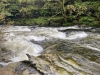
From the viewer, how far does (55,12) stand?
57.6 feet

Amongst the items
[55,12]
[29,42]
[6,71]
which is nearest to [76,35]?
[29,42]

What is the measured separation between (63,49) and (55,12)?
8284mm

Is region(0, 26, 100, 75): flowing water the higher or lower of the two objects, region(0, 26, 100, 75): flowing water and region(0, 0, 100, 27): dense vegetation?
the lower

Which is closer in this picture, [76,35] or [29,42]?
[29,42]

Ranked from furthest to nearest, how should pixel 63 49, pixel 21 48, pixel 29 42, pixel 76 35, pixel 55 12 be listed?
pixel 55 12
pixel 76 35
pixel 29 42
pixel 21 48
pixel 63 49

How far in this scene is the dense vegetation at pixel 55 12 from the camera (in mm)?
15573

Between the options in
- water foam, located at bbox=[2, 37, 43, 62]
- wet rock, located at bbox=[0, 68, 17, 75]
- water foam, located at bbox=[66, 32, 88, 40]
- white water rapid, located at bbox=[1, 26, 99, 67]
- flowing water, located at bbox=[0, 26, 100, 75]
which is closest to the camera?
wet rock, located at bbox=[0, 68, 17, 75]

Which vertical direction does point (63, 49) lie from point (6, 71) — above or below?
below

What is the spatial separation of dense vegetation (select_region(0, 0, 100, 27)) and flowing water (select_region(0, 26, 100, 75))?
2097 mm

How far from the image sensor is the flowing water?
7.54 m

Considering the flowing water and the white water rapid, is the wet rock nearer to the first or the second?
the flowing water

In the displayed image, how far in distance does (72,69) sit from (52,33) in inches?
248

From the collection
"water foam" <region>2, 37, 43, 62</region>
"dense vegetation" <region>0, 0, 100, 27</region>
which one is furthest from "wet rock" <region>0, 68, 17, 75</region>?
"dense vegetation" <region>0, 0, 100, 27</region>

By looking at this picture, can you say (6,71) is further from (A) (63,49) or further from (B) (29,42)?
(B) (29,42)
